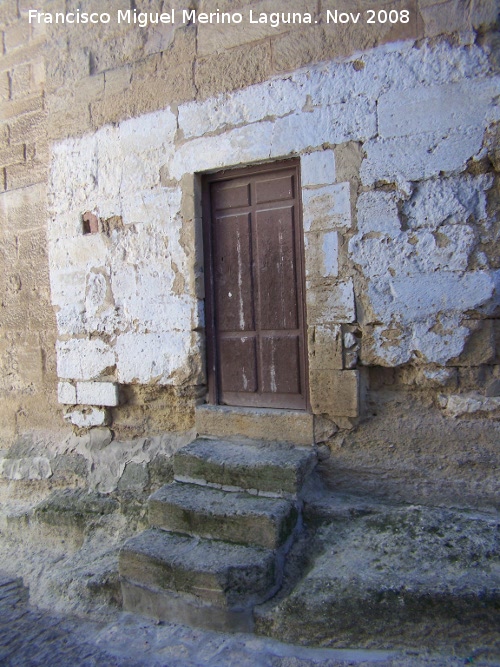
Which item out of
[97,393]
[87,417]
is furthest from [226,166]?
[87,417]

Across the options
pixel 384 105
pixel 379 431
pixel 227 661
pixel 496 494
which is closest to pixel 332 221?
pixel 384 105

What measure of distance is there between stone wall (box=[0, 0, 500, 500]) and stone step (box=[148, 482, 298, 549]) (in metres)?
0.61

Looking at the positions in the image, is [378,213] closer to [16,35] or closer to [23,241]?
[23,241]

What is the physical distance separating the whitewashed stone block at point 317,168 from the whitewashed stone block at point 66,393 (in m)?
2.14

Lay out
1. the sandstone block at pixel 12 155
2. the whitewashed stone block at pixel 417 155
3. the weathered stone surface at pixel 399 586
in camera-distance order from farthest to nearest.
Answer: the sandstone block at pixel 12 155, the whitewashed stone block at pixel 417 155, the weathered stone surface at pixel 399 586

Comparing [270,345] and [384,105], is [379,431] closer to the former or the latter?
[270,345]

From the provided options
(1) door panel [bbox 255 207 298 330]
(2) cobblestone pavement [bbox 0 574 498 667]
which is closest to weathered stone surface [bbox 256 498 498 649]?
(2) cobblestone pavement [bbox 0 574 498 667]

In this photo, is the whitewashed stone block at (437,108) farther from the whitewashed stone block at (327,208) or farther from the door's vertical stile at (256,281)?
the door's vertical stile at (256,281)

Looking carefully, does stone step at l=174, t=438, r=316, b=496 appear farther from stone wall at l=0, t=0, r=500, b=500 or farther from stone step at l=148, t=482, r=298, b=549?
stone wall at l=0, t=0, r=500, b=500

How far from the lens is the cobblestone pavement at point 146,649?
2.02 meters

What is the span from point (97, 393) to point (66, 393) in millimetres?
288

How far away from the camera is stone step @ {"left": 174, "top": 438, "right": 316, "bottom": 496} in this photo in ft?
8.74

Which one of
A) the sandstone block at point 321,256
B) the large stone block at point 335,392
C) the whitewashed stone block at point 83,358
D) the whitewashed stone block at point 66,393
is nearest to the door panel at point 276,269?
the sandstone block at point 321,256

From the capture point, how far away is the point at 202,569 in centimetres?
229
